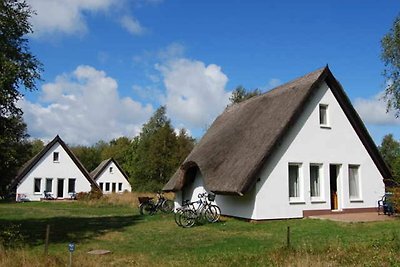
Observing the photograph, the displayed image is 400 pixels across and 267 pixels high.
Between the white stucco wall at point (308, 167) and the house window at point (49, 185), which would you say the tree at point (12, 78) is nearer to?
the white stucco wall at point (308, 167)

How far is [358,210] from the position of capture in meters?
21.6

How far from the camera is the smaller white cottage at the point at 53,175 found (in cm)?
4494

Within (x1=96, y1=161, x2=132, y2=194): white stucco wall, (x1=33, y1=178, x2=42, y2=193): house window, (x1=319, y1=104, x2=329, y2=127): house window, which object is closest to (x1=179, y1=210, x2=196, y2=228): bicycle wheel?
(x1=319, y1=104, x2=329, y2=127): house window

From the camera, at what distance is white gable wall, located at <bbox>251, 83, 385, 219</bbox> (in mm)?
19078

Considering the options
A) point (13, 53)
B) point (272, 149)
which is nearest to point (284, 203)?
point (272, 149)

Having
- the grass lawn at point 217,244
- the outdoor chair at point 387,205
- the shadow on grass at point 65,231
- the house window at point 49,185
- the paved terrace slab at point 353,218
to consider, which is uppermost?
the house window at point 49,185

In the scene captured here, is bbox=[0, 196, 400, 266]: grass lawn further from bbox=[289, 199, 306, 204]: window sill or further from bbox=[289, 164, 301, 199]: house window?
bbox=[289, 164, 301, 199]: house window

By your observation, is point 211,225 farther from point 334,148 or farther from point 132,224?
point 334,148

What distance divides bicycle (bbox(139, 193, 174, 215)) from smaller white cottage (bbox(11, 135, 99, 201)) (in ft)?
76.2

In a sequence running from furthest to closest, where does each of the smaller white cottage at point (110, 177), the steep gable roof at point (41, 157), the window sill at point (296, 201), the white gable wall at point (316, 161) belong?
the smaller white cottage at point (110, 177) → the steep gable roof at point (41, 157) → the window sill at point (296, 201) → the white gable wall at point (316, 161)

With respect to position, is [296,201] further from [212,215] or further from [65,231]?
[65,231]

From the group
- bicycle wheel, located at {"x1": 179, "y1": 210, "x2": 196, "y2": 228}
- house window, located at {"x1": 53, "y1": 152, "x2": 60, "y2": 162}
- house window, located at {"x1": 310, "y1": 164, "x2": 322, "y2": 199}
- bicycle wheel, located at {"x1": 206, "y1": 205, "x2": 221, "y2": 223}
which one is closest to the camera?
bicycle wheel, located at {"x1": 179, "y1": 210, "x2": 196, "y2": 228}

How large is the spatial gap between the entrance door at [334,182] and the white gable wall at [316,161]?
0.64 ft

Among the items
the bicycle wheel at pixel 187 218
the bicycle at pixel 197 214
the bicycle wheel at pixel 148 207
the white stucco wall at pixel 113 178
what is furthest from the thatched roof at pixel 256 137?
the white stucco wall at pixel 113 178
